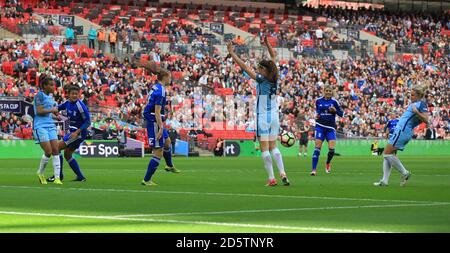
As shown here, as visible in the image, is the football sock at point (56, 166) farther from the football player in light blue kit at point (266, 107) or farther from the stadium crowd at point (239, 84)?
the stadium crowd at point (239, 84)

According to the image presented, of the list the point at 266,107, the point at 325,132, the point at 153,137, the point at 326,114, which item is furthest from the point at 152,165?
the point at 325,132

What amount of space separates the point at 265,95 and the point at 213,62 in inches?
1682

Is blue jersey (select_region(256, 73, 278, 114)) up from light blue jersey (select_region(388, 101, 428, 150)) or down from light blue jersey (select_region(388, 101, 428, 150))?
up

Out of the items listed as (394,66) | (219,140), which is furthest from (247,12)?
(219,140)

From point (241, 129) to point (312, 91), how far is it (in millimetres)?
9274

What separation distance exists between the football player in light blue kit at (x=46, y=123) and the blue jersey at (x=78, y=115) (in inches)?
31.1

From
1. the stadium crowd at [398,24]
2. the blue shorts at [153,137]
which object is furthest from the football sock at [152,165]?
the stadium crowd at [398,24]

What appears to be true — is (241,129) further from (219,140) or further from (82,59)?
(82,59)

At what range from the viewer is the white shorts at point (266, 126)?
19.0m

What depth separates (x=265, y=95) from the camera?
747 inches

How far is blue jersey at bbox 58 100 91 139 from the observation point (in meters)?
21.5

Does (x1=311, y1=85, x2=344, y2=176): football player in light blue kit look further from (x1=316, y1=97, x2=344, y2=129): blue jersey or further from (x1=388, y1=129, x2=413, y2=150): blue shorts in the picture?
(x1=388, y1=129, x2=413, y2=150): blue shorts

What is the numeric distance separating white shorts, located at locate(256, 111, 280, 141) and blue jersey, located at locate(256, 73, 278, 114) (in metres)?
0.10

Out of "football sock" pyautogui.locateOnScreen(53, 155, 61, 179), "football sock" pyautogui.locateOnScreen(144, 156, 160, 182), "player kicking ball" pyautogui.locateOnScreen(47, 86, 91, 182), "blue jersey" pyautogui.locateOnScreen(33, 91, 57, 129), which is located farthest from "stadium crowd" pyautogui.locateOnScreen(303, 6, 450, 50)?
"football sock" pyautogui.locateOnScreen(144, 156, 160, 182)
